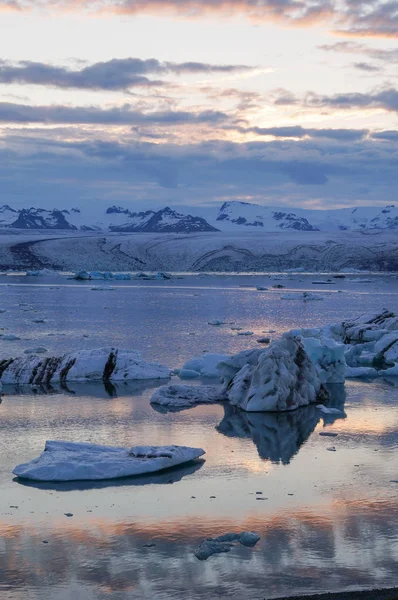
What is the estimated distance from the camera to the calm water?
524 centimetres

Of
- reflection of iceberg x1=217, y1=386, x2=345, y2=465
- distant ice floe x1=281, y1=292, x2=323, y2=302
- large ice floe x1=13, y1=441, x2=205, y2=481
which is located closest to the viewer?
large ice floe x1=13, y1=441, x2=205, y2=481

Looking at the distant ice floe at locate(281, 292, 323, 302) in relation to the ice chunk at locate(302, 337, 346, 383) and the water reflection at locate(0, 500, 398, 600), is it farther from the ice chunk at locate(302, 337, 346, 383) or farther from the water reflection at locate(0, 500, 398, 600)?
the water reflection at locate(0, 500, 398, 600)

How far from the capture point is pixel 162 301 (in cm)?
3203

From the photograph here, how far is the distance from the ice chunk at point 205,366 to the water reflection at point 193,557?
711 centimetres

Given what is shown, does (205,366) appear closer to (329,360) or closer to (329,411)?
(329,360)

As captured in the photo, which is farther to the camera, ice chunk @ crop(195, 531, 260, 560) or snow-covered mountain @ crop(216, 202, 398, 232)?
snow-covered mountain @ crop(216, 202, 398, 232)

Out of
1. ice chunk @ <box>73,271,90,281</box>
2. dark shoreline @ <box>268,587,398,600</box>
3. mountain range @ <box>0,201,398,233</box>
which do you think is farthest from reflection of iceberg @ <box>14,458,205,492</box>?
mountain range @ <box>0,201,398,233</box>

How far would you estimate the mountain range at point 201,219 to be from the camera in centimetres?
15462

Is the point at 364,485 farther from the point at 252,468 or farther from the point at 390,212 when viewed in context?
the point at 390,212

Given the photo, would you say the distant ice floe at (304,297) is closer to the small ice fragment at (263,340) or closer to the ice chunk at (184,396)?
the small ice fragment at (263,340)

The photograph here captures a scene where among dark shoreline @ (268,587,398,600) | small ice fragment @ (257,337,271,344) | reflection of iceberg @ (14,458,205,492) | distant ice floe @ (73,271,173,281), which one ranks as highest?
dark shoreline @ (268,587,398,600)

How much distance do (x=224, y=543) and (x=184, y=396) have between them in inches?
224

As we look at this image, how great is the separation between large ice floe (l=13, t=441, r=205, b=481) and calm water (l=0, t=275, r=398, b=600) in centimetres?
18

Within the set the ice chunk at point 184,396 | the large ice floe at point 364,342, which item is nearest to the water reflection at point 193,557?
the ice chunk at point 184,396
